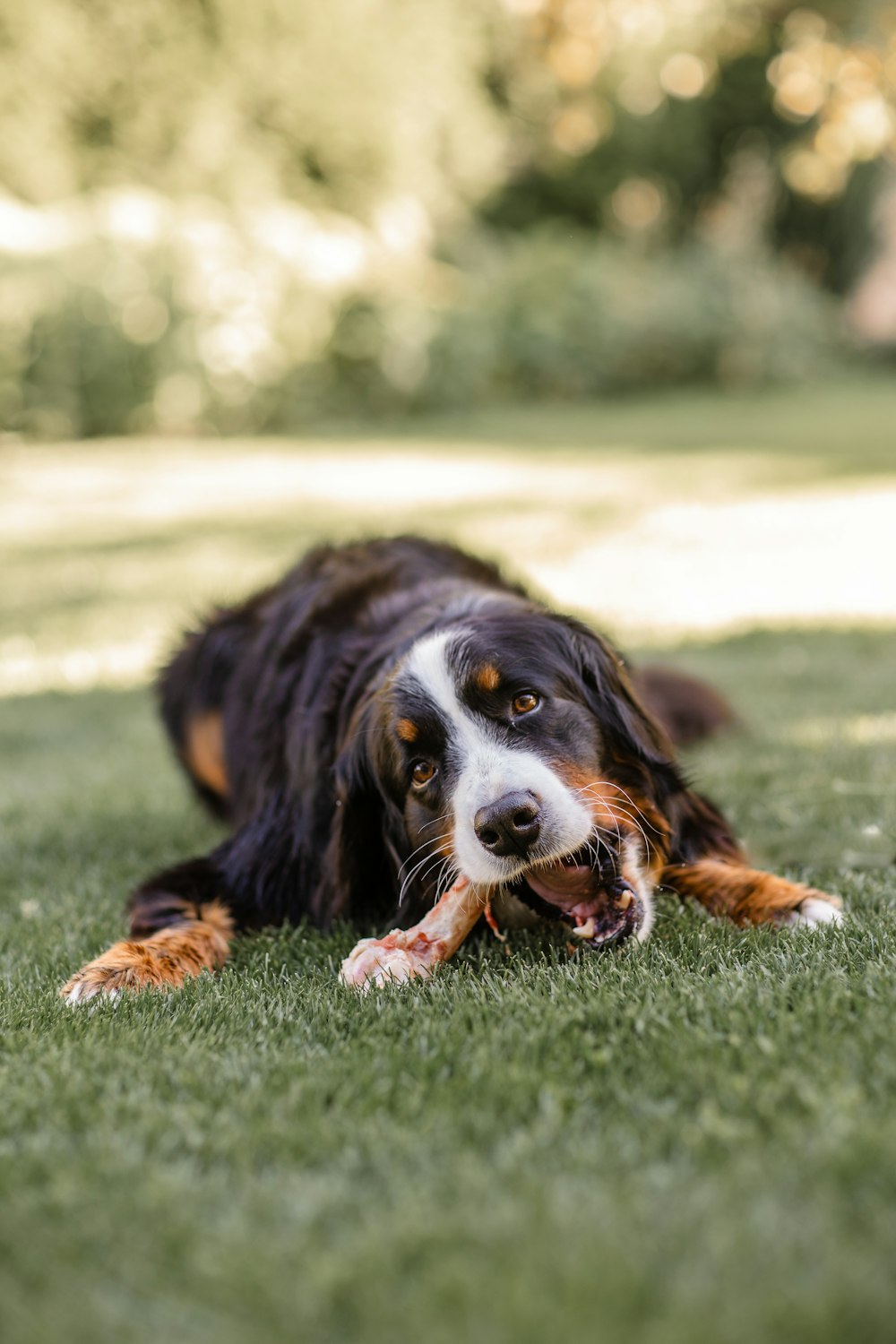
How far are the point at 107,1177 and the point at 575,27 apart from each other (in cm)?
1183

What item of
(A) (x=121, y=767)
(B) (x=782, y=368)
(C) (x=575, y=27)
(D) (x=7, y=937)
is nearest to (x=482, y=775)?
(D) (x=7, y=937)

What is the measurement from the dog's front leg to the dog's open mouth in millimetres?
132

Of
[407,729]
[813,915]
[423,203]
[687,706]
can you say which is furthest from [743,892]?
[423,203]

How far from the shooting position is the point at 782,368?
79.8 feet

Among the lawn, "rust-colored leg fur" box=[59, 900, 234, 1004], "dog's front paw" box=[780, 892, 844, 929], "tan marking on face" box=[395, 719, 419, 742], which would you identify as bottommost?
"rust-colored leg fur" box=[59, 900, 234, 1004]

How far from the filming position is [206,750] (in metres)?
4.38

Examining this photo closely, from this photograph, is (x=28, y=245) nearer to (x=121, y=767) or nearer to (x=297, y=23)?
(x=297, y=23)

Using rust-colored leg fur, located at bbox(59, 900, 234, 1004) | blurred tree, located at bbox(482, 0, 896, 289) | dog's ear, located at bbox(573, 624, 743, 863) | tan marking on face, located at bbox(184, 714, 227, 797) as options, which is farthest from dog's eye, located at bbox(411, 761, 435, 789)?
blurred tree, located at bbox(482, 0, 896, 289)

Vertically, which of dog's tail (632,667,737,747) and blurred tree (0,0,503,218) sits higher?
blurred tree (0,0,503,218)

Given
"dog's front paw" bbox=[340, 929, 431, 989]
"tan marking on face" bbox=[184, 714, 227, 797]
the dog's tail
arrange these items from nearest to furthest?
"dog's front paw" bbox=[340, 929, 431, 989]
"tan marking on face" bbox=[184, 714, 227, 797]
the dog's tail

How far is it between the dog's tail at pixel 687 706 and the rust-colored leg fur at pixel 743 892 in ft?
5.49

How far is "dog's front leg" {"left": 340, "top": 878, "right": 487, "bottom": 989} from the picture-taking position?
2.41 meters

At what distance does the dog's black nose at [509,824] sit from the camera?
2.45 m

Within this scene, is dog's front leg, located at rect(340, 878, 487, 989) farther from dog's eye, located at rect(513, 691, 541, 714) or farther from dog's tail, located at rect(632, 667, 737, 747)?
dog's tail, located at rect(632, 667, 737, 747)
